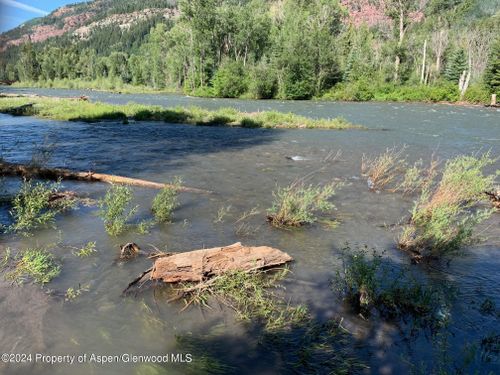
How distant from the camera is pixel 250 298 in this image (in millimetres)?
5406

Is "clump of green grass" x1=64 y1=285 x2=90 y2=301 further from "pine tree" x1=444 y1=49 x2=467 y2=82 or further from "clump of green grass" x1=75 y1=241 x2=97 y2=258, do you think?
"pine tree" x1=444 y1=49 x2=467 y2=82

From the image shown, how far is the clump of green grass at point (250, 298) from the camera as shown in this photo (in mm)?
5117

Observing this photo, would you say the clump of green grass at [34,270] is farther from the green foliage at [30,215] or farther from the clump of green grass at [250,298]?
the clump of green grass at [250,298]

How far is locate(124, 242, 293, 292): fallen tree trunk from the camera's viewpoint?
5.77 metres

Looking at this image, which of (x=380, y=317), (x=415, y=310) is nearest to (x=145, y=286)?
(x=380, y=317)

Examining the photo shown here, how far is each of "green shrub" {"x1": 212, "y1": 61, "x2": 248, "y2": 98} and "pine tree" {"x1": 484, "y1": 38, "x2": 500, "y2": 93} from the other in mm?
34807

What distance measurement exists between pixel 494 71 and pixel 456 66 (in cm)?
714

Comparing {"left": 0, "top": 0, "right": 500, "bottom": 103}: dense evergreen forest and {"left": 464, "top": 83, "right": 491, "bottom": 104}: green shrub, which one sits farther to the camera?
{"left": 0, "top": 0, "right": 500, "bottom": 103}: dense evergreen forest

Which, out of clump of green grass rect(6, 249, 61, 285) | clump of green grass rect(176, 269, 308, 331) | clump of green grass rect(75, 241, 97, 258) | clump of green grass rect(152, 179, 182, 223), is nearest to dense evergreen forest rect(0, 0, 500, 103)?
clump of green grass rect(152, 179, 182, 223)

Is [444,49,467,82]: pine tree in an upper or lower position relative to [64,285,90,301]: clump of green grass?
upper

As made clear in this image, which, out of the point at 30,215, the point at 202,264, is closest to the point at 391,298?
the point at 202,264

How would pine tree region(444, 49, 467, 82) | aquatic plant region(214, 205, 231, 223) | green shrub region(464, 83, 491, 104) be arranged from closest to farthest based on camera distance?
aquatic plant region(214, 205, 231, 223)
green shrub region(464, 83, 491, 104)
pine tree region(444, 49, 467, 82)

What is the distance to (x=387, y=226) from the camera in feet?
29.1

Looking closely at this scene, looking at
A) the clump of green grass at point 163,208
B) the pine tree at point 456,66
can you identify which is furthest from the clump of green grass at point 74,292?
the pine tree at point 456,66
